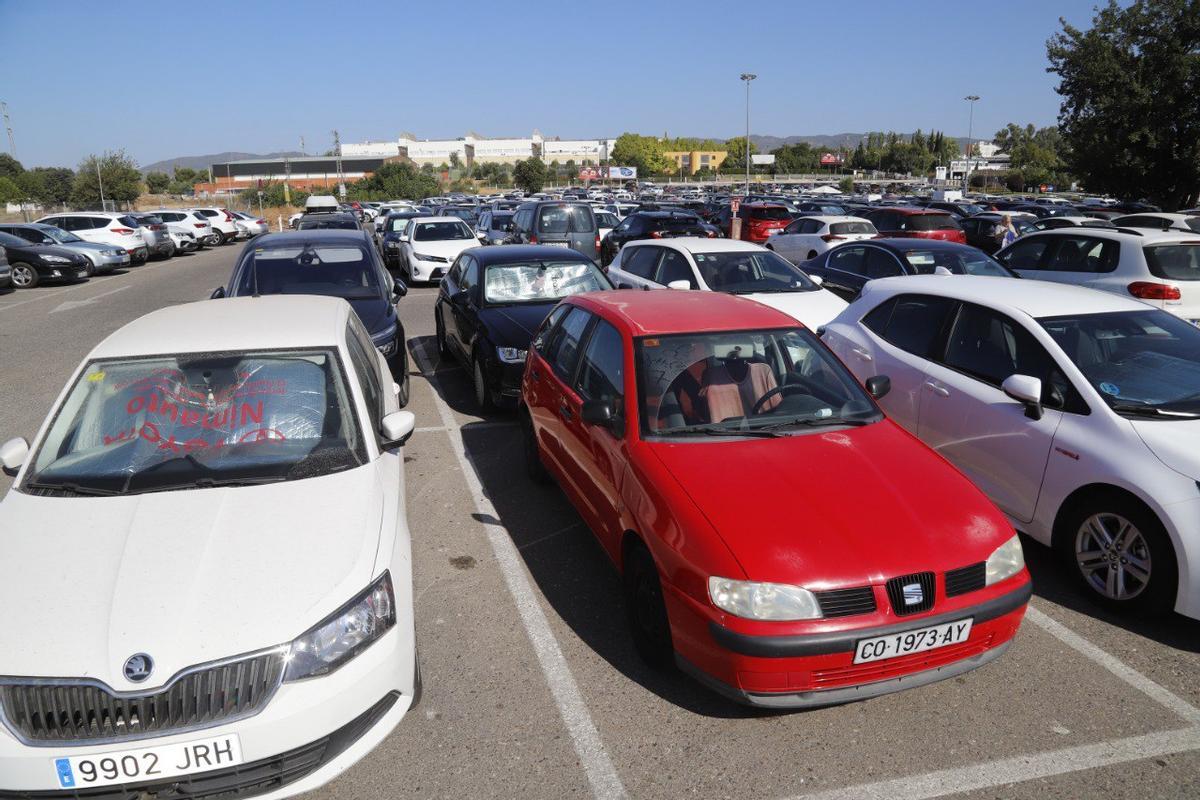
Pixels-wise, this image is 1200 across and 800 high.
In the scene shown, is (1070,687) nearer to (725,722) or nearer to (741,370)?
(725,722)

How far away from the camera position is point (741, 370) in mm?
4629

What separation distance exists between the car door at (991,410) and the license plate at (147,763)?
14.3 ft

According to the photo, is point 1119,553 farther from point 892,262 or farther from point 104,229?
point 104,229

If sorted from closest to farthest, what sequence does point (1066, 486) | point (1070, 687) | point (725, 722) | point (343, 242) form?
point (725, 722) → point (1070, 687) → point (1066, 486) → point (343, 242)

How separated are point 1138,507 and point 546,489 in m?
3.80

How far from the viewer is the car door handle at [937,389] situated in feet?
17.9

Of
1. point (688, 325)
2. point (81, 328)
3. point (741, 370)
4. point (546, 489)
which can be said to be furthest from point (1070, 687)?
point (81, 328)

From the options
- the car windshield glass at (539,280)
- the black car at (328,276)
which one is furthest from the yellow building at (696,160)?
the black car at (328,276)

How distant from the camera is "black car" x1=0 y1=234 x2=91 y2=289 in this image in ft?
66.2

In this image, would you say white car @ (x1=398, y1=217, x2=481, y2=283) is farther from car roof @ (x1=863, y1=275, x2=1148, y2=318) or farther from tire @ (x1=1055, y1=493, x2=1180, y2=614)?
tire @ (x1=1055, y1=493, x2=1180, y2=614)

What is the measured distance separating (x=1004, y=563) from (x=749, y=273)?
23.6 feet

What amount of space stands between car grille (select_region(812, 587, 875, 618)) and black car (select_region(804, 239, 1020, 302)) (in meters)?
7.45

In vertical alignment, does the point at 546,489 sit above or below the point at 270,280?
below

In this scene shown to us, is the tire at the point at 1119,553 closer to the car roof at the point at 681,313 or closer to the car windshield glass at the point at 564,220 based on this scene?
the car roof at the point at 681,313
